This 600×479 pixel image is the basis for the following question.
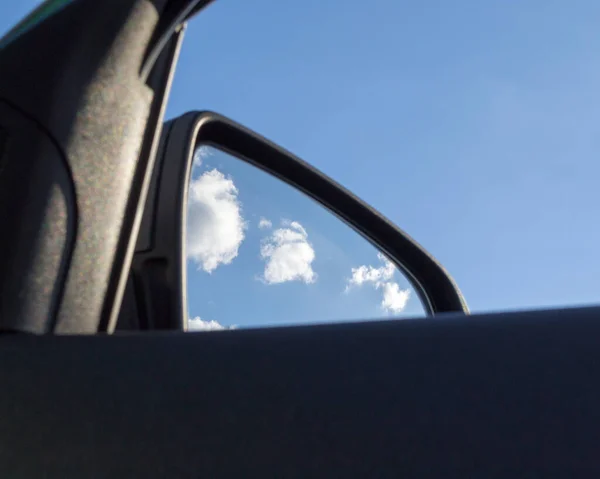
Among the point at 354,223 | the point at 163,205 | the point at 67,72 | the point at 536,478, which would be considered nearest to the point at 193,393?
the point at 536,478

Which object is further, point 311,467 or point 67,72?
point 67,72

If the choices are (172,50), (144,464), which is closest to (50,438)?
(144,464)

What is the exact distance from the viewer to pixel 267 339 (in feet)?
1.25

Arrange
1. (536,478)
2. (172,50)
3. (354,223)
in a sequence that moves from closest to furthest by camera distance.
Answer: (536,478)
(172,50)
(354,223)

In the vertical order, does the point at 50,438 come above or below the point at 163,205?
below

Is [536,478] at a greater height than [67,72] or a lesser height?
lesser

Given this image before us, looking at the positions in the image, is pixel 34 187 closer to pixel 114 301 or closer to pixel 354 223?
pixel 114 301

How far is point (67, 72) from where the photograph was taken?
56 centimetres

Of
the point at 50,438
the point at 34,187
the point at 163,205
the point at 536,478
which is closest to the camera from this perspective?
the point at 536,478

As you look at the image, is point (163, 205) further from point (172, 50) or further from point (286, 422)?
point (286, 422)

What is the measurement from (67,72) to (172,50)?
6.6 inches

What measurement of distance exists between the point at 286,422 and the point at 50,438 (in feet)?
0.48

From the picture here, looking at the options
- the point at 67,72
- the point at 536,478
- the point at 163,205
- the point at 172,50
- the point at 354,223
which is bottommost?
the point at 536,478

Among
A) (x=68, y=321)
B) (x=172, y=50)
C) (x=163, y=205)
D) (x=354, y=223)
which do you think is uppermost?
(x=354, y=223)
